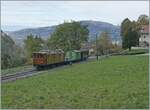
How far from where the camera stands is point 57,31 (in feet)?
355

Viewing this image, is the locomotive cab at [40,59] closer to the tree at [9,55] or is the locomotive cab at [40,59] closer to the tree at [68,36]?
the tree at [9,55]

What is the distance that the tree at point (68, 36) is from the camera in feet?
346

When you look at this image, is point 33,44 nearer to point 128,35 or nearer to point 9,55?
point 128,35

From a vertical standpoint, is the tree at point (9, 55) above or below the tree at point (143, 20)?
below

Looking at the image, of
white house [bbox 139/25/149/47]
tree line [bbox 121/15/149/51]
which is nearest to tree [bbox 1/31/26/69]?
tree line [bbox 121/15/149/51]

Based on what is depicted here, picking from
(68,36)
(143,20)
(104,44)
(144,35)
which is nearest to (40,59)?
(68,36)

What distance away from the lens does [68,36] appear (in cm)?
10762

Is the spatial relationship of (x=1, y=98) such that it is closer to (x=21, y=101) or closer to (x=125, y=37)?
(x=21, y=101)

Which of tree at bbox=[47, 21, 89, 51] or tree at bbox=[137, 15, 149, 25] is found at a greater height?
tree at bbox=[137, 15, 149, 25]

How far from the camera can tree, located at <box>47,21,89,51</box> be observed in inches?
4146

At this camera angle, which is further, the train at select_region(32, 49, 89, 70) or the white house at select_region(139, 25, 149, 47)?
the white house at select_region(139, 25, 149, 47)

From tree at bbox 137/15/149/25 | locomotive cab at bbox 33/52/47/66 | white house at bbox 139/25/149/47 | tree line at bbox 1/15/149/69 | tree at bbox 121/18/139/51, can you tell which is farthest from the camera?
tree at bbox 137/15/149/25

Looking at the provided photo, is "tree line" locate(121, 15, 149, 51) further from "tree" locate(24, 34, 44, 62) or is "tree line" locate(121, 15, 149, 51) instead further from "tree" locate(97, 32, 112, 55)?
"tree" locate(24, 34, 44, 62)

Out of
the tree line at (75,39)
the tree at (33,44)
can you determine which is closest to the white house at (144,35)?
the tree line at (75,39)
